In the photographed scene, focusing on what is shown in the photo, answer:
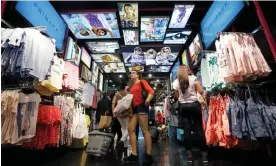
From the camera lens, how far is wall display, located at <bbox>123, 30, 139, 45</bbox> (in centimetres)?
586

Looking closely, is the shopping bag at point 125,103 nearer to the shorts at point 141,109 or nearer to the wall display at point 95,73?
the shorts at point 141,109

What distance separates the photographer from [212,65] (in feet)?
13.0

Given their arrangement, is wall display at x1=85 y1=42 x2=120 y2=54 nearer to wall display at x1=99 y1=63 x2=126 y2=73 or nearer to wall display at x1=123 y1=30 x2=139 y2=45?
wall display at x1=123 y1=30 x2=139 y2=45

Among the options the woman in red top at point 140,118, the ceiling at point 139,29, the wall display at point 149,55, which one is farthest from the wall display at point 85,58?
the woman in red top at point 140,118

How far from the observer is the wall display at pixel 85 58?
6724 mm

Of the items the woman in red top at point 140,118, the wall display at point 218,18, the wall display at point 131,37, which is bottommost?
the woman in red top at point 140,118

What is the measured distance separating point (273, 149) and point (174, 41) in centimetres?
446

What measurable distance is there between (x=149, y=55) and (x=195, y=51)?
225cm

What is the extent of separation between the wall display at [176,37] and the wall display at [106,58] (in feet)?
7.56

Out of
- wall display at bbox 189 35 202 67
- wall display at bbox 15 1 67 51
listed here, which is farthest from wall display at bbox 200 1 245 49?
wall display at bbox 15 1 67 51

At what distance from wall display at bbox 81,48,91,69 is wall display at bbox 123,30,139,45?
1601mm

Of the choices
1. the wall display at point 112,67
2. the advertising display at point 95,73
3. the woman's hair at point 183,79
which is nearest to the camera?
the woman's hair at point 183,79

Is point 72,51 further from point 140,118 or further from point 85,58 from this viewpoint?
point 140,118

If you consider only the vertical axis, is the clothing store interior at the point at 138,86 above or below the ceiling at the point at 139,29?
below
